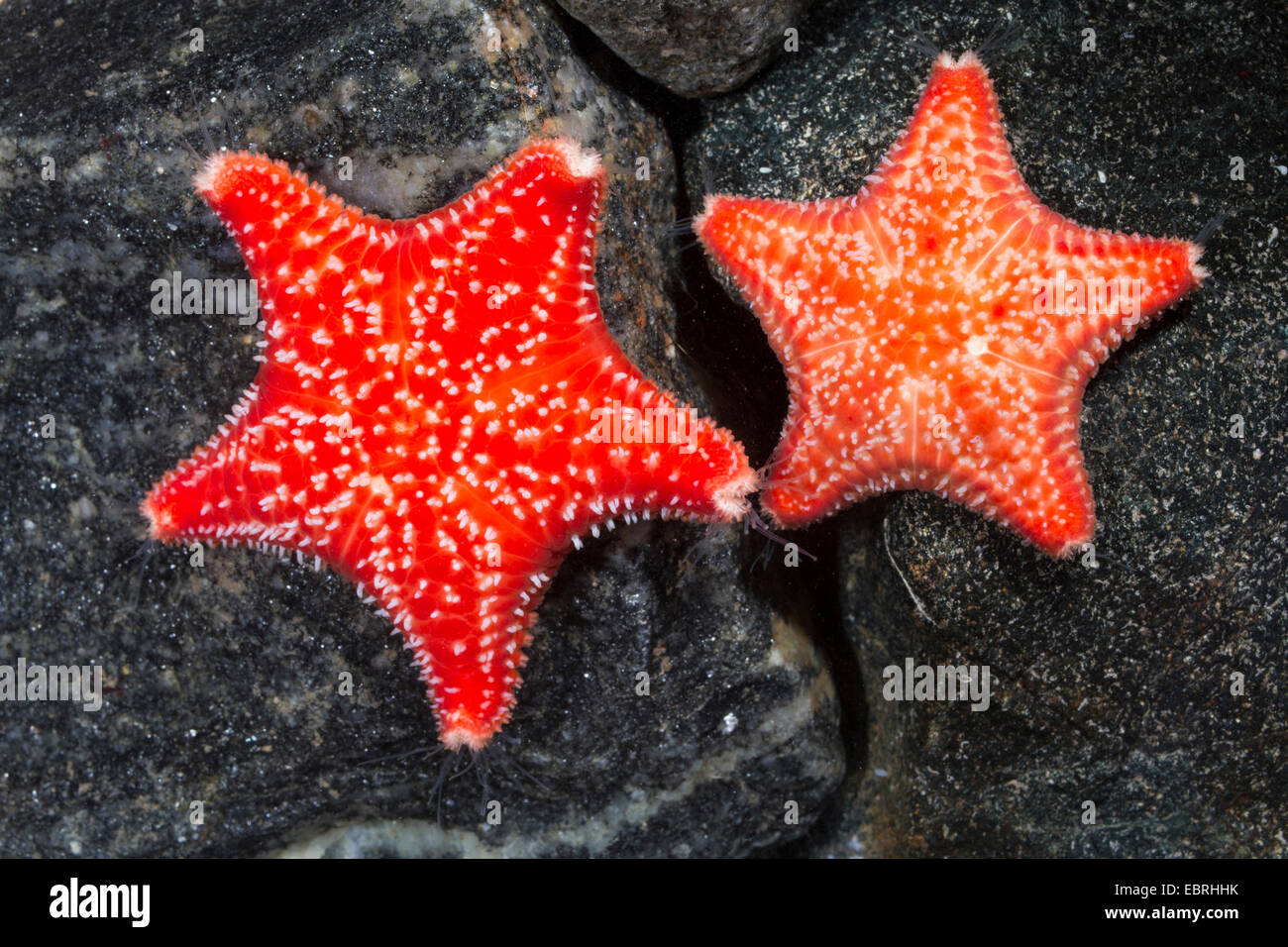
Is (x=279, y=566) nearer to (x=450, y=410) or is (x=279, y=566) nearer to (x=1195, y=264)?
(x=450, y=410)

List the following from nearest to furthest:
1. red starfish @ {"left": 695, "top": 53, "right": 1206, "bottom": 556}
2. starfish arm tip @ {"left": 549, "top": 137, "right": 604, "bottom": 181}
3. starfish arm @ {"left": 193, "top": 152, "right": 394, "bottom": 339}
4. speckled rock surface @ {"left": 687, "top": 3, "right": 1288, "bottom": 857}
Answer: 1. starfish arm tip @ {"left": 549, "top": 137, "right": 604, "bottom": 181}
2. starfish arm @ {"left": 193, "top": 152, "right": 394, "bottom": 339}
3. red starfish @ {"left": 695, "top": 53, "right": 1206, "bottom": 556}
4. speckled rock surface @ {"left": 687, "top": 3, "right": 1288, "bottom": 857}

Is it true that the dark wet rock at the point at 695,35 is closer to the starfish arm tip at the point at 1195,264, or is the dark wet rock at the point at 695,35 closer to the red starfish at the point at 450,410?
the red starfish at the point at 450,410

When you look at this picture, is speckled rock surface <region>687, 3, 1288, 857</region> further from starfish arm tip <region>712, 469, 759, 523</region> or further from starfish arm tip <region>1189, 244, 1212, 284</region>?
starfish arm tip <region>712, 469, 759, 523</region>

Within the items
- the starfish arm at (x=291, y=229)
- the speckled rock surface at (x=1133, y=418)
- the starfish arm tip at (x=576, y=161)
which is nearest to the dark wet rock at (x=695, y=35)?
the speckled rock surface at (x=1133, y=418)

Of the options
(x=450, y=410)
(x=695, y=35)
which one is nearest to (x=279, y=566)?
(x=450, y=410)

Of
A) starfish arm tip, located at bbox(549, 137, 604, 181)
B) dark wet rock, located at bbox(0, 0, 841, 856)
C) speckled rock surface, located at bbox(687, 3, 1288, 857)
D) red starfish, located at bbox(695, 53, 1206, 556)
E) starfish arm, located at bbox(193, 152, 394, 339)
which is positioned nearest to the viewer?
starfish arm tip, located at bbox(549, 137, 604, 181)

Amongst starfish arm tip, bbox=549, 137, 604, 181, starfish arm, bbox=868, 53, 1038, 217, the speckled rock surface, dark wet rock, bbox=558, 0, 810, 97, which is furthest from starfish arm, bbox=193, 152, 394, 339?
starfish arm, bbox=868, 53, 1038, 217
